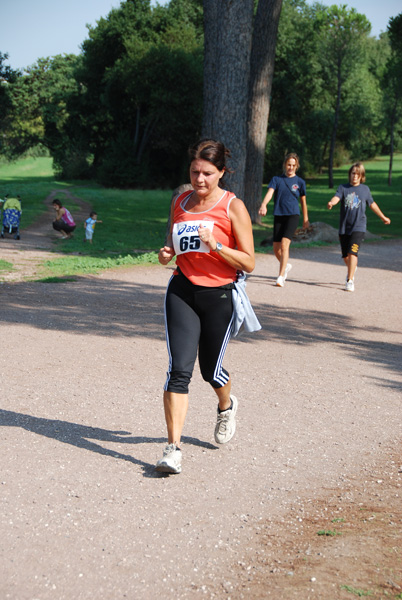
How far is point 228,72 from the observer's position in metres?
15.1

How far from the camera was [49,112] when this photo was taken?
6275 cm

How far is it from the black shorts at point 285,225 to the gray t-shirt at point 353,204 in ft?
2.60

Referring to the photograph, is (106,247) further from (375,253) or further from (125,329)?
(125,329)

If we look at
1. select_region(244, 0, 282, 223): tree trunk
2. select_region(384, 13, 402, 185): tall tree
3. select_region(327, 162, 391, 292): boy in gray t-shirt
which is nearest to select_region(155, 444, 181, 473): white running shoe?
select_region(327, 162, 391, 292): boy in gray t-shirt

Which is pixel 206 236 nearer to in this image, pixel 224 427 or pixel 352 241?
pixel 224 427

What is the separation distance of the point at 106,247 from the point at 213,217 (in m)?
13.2

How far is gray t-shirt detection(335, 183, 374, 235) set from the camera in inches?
437

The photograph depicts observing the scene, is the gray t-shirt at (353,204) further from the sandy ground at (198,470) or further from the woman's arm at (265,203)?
the sandy ground at (198,470)

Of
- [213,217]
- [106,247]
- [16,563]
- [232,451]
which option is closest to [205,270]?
[213,217]

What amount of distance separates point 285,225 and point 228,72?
16.6ft

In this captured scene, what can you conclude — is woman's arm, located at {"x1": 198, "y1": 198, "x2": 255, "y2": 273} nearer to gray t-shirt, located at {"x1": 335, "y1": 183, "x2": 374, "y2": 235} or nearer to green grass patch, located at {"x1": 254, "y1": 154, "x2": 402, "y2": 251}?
gray t-shirt, located at {"x1": 335, "y1": 183, "x2": 374, "y2": 235}

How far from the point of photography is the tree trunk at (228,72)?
48.3ft

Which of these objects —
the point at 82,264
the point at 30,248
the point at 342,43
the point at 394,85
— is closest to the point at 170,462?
the point at 82,264

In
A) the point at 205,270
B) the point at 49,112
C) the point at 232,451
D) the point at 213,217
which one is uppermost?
the point at 49,112
